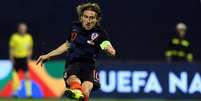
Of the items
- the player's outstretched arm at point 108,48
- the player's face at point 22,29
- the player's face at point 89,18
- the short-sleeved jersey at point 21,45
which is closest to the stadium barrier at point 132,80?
the short-sleeved jersey at point 21,45

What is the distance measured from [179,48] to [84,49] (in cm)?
1010

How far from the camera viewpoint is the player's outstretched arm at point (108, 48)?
10.8 meters

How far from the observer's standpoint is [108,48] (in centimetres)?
1105

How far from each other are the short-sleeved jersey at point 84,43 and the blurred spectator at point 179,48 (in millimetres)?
9897

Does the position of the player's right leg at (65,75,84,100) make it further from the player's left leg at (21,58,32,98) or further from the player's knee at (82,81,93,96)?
the player's left leg at (21,58,32,98)

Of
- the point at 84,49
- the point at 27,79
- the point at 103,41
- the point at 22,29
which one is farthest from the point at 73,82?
the point at 22,29

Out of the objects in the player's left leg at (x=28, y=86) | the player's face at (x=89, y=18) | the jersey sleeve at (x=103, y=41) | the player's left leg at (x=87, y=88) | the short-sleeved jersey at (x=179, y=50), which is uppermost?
the player's face at (x=89, y=18)

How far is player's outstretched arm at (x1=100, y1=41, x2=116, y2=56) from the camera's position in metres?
10.8

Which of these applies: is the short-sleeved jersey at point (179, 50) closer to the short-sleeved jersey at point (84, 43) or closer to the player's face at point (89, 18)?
the short-sleeved jersey at point (84, 43)

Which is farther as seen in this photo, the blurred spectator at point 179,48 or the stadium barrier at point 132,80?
the blurred spectator at point 179,48

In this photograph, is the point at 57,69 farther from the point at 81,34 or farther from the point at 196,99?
the point at 81,34

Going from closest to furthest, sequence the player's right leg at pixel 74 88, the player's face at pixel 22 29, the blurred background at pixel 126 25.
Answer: the player's right leg at pixel 74 88
the player's face at pixel 22 29
the blurred background at pixel 126 25

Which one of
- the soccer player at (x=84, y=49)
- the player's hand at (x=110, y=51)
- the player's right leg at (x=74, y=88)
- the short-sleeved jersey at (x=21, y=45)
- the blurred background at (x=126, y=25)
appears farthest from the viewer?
the blurred background at (x=126, y=25)

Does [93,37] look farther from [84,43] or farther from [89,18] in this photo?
[89,18]
